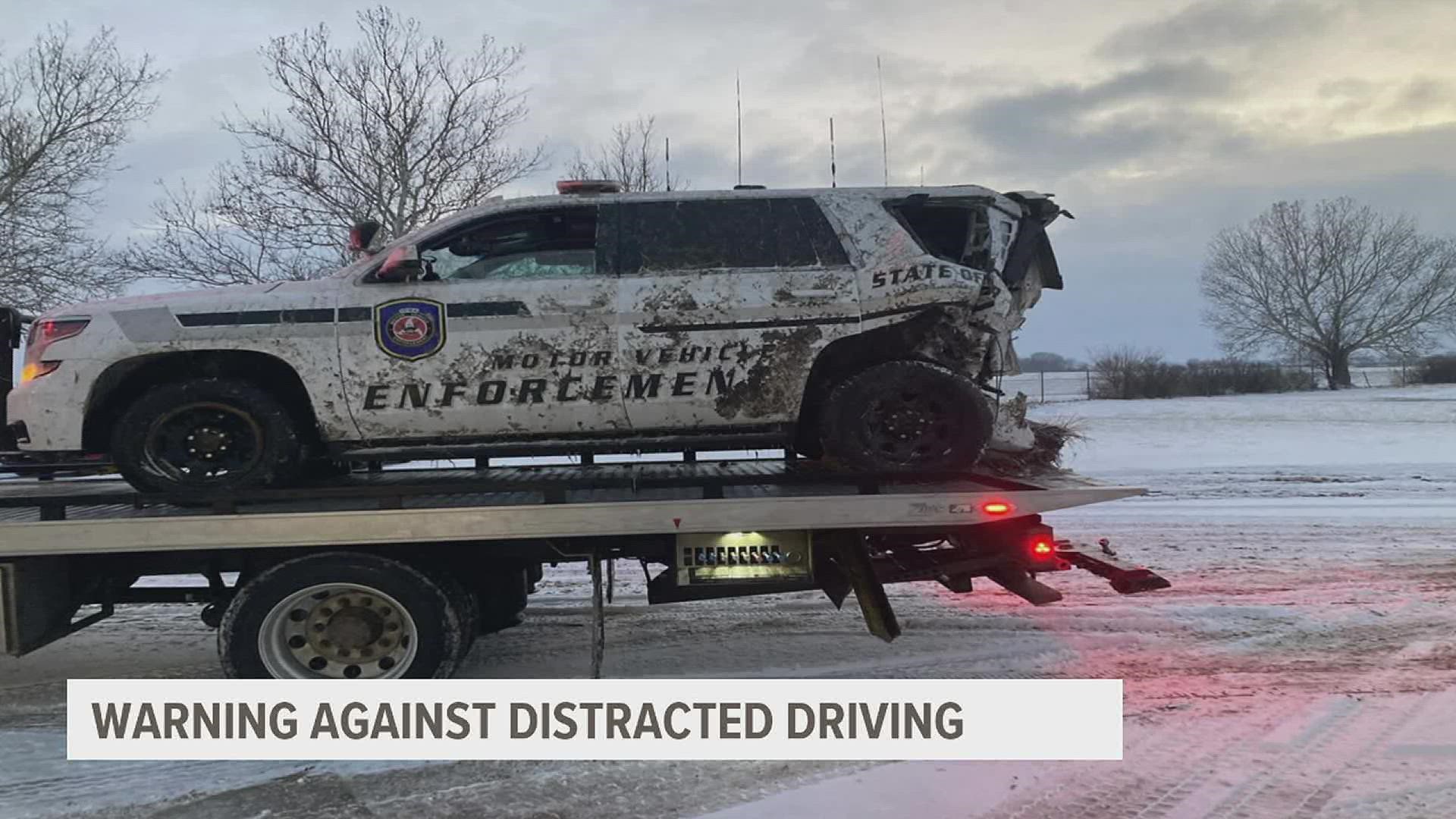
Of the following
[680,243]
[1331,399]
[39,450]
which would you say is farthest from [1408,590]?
[1331,399]

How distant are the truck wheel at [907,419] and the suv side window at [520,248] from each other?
148 cm

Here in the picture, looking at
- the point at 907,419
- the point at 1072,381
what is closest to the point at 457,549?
the point at 907,419

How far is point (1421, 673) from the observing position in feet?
14.0

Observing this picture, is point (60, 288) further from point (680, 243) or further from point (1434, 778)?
point (1434, 778)

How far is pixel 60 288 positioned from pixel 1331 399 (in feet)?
97.4

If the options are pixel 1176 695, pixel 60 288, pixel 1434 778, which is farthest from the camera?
pixel 60 288

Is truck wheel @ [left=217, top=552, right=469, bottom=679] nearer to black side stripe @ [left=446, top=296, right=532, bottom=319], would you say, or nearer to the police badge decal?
the police badge decal

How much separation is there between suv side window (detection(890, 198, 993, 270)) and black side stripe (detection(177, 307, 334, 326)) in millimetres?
2952

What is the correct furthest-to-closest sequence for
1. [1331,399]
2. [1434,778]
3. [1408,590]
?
[1331,399] < [1408,590] < [1434,778]

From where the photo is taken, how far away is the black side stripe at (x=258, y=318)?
422cm

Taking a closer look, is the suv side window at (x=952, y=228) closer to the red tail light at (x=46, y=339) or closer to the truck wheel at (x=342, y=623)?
the truck wheel at (x=342, y=623)

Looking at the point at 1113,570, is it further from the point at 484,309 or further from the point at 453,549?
the point at 484,309
